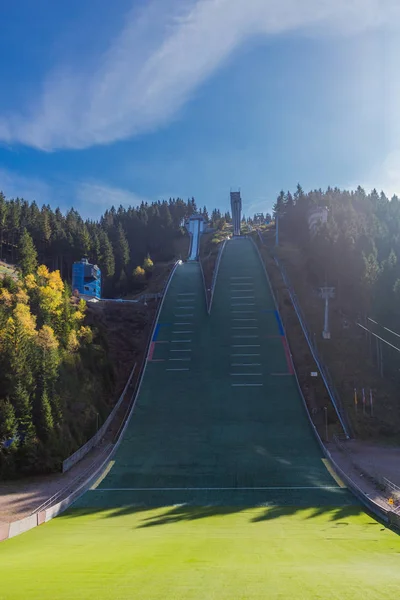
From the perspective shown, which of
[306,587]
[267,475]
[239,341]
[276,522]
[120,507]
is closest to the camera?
[306,587]

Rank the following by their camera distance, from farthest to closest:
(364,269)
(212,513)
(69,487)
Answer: (364,269), (69,487), (212,513)

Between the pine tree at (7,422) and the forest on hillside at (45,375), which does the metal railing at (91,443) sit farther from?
the pine tree at (7,422)

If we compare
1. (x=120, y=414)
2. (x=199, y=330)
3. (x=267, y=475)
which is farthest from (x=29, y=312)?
(x=267, y=475)

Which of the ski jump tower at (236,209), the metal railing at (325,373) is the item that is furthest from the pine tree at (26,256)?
the ski jump tower at (236,209)

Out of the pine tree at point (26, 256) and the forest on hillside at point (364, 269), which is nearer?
the forest on hillside at point (364, 269)

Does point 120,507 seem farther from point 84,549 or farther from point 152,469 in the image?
point 84,549

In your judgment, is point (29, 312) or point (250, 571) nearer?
point (250, 571)

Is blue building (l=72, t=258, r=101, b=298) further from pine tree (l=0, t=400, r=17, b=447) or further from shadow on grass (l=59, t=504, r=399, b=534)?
shadow on grass (l=59, t=504, r=399, b=534)

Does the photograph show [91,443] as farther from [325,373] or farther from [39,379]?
[325,373]

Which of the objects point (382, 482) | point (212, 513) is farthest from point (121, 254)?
point (212, 513)
